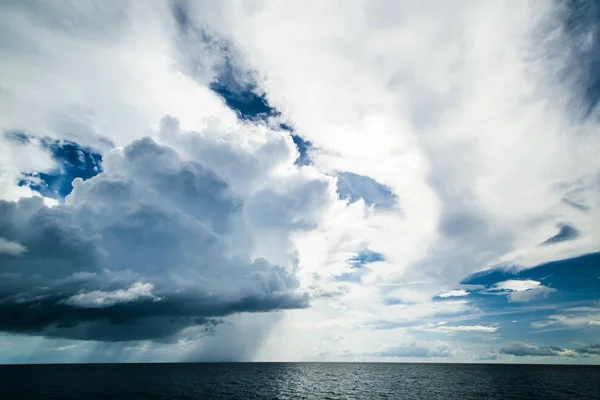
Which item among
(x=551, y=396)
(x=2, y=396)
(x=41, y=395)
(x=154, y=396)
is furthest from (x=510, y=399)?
(x=2, y=396)

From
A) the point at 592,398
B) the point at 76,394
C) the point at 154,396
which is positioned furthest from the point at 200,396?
the point at 592,398

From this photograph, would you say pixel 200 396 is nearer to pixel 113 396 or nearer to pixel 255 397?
pixel 255 397

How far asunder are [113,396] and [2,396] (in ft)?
108

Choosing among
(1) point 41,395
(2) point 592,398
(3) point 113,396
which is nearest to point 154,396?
(3) point 113,396

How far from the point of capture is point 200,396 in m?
96.1

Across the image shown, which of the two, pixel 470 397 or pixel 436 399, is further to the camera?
pixel 470 397

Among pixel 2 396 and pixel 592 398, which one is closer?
pixel 2 396

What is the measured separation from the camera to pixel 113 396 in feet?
309

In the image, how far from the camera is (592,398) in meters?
99.7

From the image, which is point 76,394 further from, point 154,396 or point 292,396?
point 292,396

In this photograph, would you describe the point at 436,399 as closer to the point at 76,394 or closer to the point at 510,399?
the point at 510,399

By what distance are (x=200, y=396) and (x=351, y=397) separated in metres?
46.7

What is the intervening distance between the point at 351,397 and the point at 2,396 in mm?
105380

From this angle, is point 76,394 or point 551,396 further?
point 551,396
